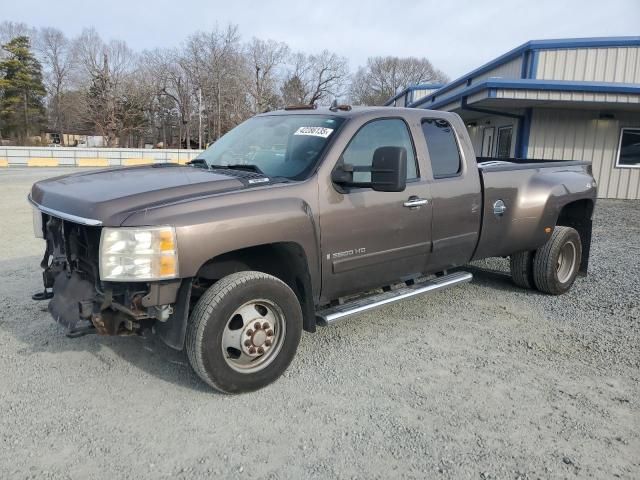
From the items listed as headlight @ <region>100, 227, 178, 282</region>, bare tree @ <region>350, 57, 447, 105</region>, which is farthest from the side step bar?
bare tree @ <region>350, 57, 447, 105</region>

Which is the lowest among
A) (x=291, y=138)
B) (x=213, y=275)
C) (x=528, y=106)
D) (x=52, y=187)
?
(x=213, y=275)

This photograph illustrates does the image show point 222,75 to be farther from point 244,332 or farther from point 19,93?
point 244,332

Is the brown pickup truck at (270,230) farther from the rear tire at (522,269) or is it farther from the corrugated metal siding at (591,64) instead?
the corrugated metal siding at (591,64)

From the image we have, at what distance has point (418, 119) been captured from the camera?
4.47 meters

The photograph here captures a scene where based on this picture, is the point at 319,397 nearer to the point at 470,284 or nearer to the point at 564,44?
the point at 470,284

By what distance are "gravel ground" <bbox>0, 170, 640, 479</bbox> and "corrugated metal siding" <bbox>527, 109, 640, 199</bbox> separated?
1156 centimetres

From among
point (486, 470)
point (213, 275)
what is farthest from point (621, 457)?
point (213, 275)

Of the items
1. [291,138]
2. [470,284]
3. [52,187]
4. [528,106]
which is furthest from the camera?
[528,106]

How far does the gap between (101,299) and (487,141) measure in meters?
18.3

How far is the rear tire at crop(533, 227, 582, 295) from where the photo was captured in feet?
18.2

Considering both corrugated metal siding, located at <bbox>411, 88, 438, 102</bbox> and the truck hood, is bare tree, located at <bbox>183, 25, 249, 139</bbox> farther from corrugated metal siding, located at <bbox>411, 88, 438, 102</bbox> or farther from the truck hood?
the truck hood

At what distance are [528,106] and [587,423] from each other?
13252 mm

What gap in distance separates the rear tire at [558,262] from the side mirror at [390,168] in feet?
9.11

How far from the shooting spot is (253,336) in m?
3.39
